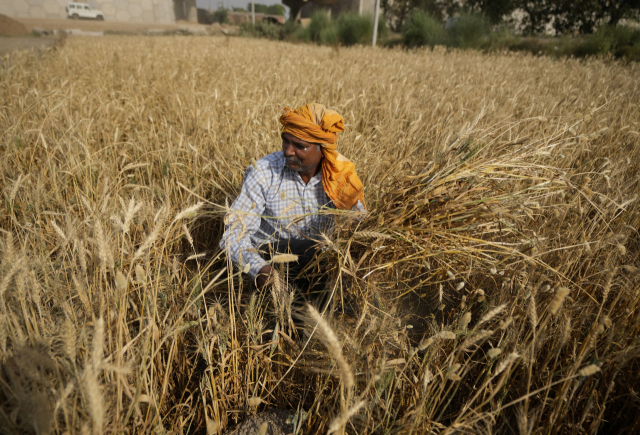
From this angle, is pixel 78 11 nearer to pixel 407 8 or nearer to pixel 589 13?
pixel 407 8

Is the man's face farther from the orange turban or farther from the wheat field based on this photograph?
the wheat field

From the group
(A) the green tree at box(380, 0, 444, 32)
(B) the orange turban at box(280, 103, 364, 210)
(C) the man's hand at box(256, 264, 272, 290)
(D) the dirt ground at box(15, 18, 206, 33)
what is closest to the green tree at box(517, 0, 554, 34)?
(A) the green tree at box(380, 0, 444, 32)

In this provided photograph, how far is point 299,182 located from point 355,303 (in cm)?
70

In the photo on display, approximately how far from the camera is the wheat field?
848mm

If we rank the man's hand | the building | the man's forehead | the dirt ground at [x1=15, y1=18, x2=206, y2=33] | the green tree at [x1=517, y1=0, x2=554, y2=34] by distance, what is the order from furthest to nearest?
the building
the dirt ground at [x1=15, y1=18, x2=206, y2=33]
the green tree at [x1=517, y1=0, x2=554, y2=34]
the man's forehead
the man's hand

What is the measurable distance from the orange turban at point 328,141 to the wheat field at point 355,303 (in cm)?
18

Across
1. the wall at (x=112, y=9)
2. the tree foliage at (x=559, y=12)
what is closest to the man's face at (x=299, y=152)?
the tree foliage at (x=559, y=12)

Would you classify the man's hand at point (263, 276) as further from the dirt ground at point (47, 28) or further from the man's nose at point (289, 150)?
the dirt ground at point (47, 28)

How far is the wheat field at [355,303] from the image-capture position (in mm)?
848

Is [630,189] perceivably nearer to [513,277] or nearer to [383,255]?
[513,277]

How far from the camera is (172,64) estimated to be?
4.96 metres

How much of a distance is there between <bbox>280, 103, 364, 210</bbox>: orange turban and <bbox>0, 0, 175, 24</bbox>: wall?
4606 centimetres

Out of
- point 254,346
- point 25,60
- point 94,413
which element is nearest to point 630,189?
point 254,346

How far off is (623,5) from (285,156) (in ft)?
61.1
